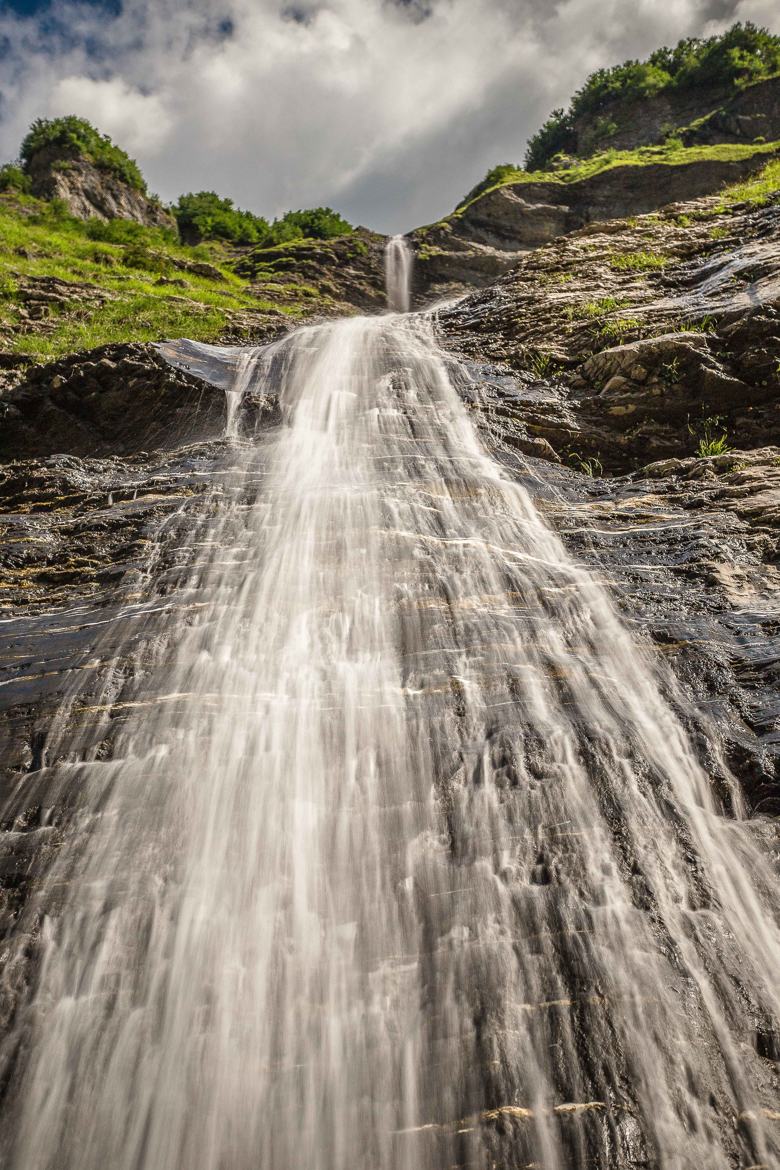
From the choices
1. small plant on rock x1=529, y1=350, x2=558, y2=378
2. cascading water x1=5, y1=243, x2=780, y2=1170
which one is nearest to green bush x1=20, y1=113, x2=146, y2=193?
small plant on rock x1=529, y1=350, x2=558, y2=378

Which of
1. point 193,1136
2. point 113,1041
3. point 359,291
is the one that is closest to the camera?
point 193,1136

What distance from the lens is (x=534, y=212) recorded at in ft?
81.1

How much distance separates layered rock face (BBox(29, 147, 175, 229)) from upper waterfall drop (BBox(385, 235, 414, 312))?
35.7ft

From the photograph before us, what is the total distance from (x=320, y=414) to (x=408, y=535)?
12.4 feet

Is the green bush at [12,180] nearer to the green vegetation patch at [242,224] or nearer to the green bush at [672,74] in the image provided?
the green vegetation patch at [242,224]

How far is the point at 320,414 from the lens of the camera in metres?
8.67

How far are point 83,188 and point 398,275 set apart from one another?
13012 millimetres

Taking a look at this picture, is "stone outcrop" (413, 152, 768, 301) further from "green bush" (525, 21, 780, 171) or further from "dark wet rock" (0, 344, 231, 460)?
"dark wet rock" (0, 344, 231, 460)

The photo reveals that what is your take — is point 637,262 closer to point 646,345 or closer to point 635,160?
point 646,345

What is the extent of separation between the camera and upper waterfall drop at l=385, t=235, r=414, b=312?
22.3m

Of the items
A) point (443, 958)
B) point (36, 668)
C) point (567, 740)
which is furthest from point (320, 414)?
point (443, 958)

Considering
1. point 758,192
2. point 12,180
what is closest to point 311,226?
point 12,180

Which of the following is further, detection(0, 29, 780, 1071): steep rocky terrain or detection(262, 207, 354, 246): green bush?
detection(262, 207, 354, 246): green bush

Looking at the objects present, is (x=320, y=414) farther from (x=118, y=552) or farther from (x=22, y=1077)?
(x=22, y=1077)
